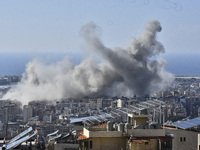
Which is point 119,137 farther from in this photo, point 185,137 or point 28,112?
point 28,112

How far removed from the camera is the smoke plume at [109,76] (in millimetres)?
67188

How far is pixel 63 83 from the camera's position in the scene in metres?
71.6

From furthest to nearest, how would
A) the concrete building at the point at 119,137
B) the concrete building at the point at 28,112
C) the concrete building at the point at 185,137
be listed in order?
the concrete building at the point at 28,112 → the concrete building at the point at 185,137 → the concrete building at the point at 119,137

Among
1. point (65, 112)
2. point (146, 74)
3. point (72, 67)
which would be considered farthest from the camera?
point (72, 67)

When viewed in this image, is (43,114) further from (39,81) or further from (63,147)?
(63,147)

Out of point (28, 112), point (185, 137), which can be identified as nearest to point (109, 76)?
point (28, 112)

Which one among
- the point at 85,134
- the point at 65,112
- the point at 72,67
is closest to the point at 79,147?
the point at 85,134

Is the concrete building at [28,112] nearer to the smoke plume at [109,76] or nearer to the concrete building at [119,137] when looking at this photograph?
the smoke plume at [109,76]

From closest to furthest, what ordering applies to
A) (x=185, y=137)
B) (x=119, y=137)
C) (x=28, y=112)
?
(x=119, y=137)
(x=185, y=137)
(x=28, y=112)

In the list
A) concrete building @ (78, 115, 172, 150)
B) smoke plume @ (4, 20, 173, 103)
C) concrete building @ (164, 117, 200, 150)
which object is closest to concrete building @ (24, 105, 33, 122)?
smoke plume @ (4, 20, 173, 103)

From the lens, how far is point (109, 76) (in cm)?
6856

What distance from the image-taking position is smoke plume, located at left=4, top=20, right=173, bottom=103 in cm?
6719

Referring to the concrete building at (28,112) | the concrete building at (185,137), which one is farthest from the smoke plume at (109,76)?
the concrete building at (185,137)

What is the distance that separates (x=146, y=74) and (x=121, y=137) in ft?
190
